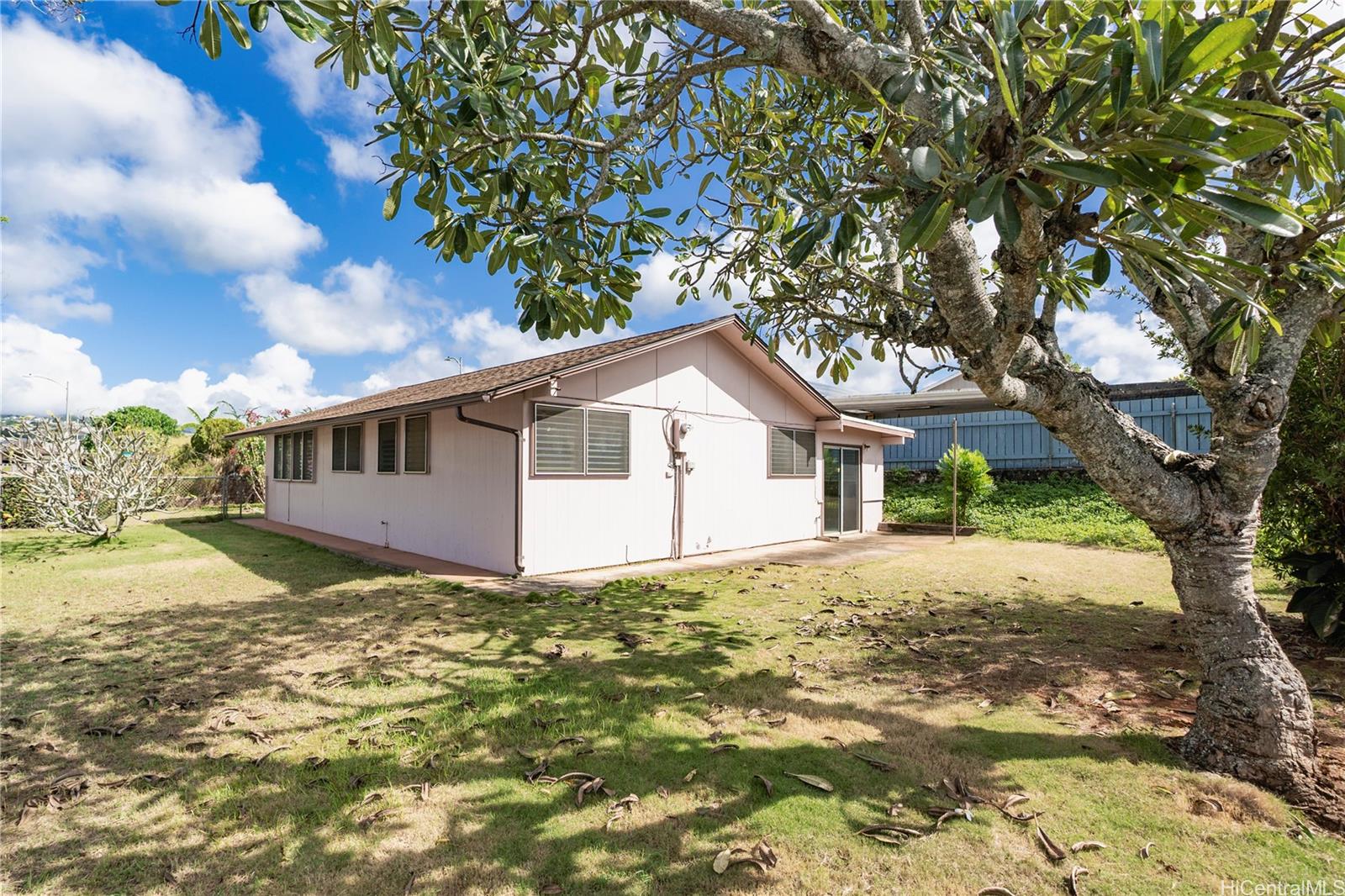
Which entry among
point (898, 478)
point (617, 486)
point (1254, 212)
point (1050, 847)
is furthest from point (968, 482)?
point (1254, 212)

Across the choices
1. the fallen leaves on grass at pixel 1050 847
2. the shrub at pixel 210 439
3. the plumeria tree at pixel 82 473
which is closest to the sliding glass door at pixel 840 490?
the fallen leaves on grass at pixel 1050 847

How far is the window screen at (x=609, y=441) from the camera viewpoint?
10.2 meters

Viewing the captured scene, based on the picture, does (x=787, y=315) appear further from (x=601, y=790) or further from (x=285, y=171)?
(x=285, y=171)

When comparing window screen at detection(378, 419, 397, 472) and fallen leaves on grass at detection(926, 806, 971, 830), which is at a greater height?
window screen at detection(378, 419, 397, 472)

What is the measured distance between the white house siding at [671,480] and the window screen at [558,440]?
0.17 m

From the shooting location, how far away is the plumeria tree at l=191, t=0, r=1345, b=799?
1951mm

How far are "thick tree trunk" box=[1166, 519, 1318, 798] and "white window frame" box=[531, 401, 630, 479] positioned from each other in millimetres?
7730

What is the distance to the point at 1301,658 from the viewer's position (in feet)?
17.4

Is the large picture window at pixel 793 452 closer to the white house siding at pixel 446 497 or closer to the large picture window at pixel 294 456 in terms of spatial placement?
the white house siding at pixel 446 497

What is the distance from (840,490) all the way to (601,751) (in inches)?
515

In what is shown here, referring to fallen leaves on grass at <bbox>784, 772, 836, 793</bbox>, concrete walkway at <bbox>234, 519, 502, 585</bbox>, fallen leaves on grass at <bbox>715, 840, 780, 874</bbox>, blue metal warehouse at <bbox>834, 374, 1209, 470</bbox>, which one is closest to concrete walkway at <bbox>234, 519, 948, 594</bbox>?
concrete walkway at <bbox>234, 519, 502, 585</bbox>

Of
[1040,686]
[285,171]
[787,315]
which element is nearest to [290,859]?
[1040,686]

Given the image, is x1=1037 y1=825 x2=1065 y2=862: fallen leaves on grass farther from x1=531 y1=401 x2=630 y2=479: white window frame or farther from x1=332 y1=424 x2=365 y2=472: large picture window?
x1=332 y1=424 x2=365 y2=472: large picture window

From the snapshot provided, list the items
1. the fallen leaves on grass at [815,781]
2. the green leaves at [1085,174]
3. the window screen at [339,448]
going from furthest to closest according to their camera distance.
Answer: the window screen at [339,448], the fallen leaves on grass at [815,781], the green leaves at [1085,174]
